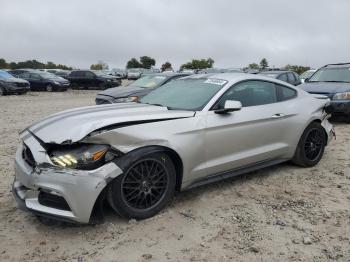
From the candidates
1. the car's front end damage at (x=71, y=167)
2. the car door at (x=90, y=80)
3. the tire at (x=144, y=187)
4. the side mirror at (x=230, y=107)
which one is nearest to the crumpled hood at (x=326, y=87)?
the side mirror at (x=230, y=107)

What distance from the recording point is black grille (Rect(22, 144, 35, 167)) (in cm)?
402

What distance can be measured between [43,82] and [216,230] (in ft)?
81.2

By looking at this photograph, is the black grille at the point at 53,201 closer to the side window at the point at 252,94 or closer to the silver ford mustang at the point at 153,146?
the silver ford mustang at the point at 153,146

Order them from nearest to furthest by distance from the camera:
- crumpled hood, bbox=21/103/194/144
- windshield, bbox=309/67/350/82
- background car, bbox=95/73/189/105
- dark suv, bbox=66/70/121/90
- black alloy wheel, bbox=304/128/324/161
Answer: crumpled hood, bbox=21/103/194/144
black alloy wheel, bbox=304/128/324/161
windshield, bbox=309/67/350/82
background car, bbox=95/73/189/105
dark suv, bbox=66/70/121/90


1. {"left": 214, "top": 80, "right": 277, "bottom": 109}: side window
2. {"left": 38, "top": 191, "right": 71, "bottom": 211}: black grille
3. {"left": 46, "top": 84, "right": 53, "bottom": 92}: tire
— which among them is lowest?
{"left": 38, "top": 191, "right": 71, "bottom": 211}: black grille

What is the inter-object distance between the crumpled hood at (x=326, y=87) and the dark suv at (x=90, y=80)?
67.8ft


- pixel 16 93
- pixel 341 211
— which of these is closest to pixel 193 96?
pixel 341 211

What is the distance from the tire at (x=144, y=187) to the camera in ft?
12.9

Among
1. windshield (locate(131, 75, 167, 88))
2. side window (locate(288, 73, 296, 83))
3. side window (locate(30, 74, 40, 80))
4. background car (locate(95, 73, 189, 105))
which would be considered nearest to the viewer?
background car (locate(95, 73, 189, 105))

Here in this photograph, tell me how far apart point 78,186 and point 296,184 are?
3.03 metres

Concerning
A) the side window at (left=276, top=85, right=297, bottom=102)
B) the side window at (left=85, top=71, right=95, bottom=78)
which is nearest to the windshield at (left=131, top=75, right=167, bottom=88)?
the side window at (left=276, top=85, right=297, bottom=102)

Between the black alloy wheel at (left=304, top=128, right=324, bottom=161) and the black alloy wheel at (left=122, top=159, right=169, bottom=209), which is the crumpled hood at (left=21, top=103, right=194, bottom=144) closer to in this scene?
the black alloy wheel at (left=122, top=159, right=169, bottom=209)

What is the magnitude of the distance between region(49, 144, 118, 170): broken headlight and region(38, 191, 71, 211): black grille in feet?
1.02

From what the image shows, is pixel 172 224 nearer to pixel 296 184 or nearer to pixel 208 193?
pixel 208 193
